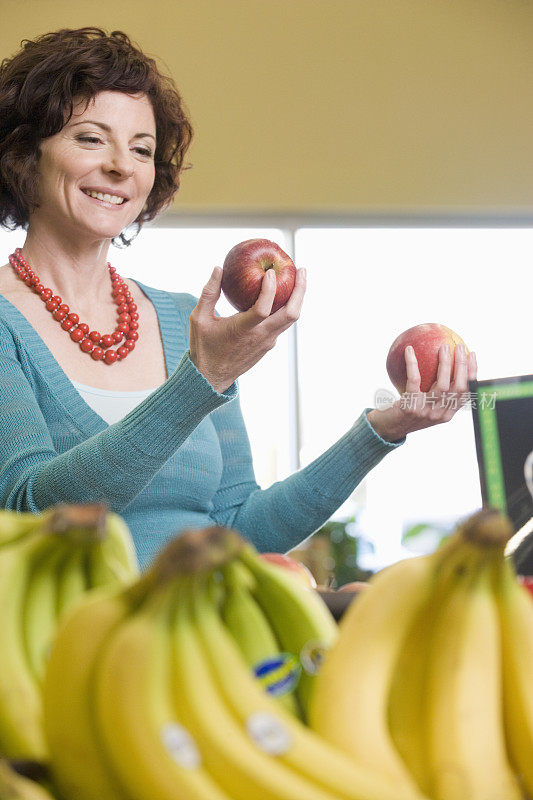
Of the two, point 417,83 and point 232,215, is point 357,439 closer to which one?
point 232,215

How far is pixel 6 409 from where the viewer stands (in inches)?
52.2

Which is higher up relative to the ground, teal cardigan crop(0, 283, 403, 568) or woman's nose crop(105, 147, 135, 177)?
woman's nose crop(105, 147, 135, 177)

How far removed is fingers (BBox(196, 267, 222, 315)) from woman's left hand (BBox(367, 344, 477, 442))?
0.30 m

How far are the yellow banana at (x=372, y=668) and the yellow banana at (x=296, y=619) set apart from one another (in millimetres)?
50

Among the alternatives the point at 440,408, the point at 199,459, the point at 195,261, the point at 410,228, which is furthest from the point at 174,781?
the point at 410,228

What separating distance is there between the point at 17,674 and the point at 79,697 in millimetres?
79

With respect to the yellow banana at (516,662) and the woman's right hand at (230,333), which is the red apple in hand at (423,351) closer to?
the woman's right hand at (230,333)

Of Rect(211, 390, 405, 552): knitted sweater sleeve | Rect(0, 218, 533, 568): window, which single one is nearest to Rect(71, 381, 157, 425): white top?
Rect(211, 390, 405, 552): knitted sweater sleeve

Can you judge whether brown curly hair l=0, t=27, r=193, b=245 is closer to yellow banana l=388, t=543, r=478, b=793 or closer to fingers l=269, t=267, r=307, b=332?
fingers l=269, t=267, r=307, b=332

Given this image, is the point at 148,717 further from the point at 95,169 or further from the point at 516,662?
the point at 95,169

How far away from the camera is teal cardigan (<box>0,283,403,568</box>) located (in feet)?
3.85

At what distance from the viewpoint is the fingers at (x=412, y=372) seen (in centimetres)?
137

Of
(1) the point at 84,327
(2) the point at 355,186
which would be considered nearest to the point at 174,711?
(1) the point at 84,327

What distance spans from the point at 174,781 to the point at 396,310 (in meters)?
4.02
